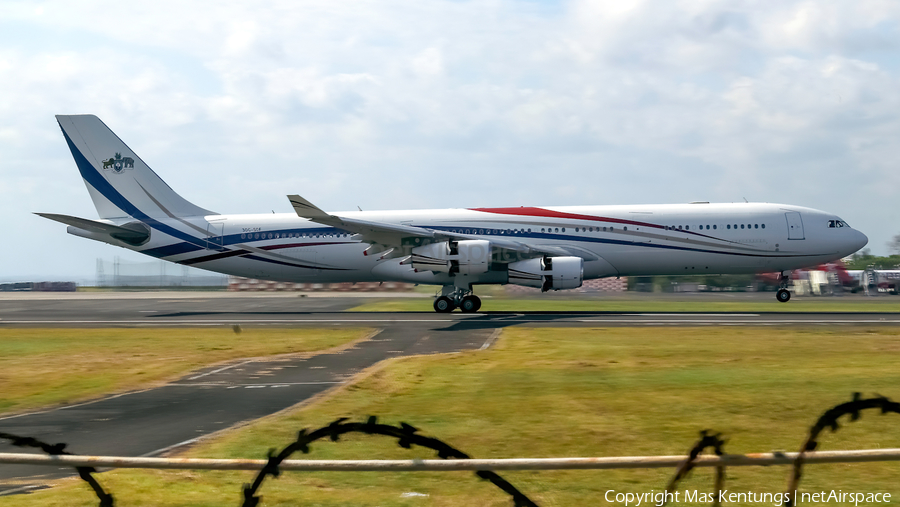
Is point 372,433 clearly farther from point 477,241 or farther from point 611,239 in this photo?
point 611,239

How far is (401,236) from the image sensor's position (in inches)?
1347

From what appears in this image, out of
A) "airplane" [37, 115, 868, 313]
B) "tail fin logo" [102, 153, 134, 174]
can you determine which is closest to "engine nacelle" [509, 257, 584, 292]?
"airplane" [37, 115, 868, 313]

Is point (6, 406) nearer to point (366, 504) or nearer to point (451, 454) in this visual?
point (366, 504)

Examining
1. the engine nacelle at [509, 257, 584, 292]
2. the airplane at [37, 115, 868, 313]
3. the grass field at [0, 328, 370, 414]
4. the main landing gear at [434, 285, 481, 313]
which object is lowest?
the grass field at [0, 328, 370, 414]

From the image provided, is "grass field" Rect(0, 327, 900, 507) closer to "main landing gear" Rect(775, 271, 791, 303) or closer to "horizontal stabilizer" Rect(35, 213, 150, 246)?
"main landing gear" Rect(775, 271, 791, 303)

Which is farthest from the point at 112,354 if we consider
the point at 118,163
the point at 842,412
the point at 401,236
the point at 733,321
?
the point at 118,163

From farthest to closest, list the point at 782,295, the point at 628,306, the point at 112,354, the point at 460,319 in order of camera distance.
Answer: the point at 628,306 < the point at 782,295 < the point at 460,319 < the point at 112,354

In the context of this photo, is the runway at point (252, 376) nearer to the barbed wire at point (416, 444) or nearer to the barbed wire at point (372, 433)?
the barbed wire at point (416, 444)

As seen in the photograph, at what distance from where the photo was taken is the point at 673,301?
1729 inches

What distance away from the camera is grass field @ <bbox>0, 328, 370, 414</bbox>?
14625 mm

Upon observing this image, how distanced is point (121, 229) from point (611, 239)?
24068 millimetres

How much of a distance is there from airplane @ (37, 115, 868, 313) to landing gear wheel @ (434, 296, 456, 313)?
0.15ft

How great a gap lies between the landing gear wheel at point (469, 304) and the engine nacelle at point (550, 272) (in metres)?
2.25

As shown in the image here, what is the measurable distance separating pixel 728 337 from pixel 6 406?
17817mm
